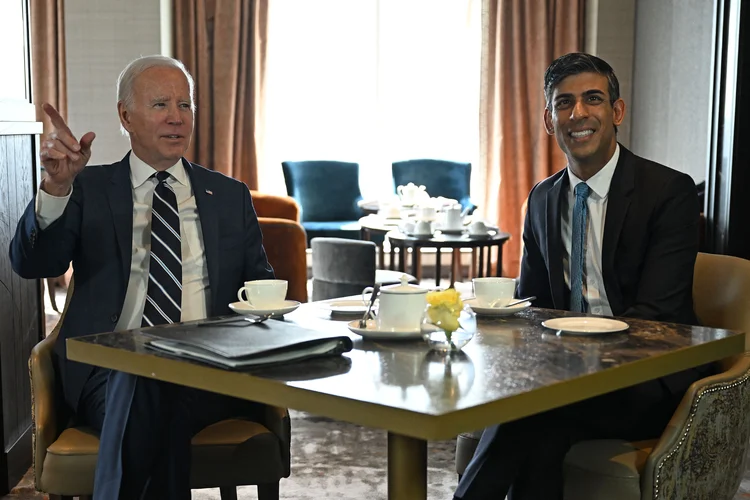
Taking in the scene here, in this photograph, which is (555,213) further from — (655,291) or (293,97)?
(293,97)

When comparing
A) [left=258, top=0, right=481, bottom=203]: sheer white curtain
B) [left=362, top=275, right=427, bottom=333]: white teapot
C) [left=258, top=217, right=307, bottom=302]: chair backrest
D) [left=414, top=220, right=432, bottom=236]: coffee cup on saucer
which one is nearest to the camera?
[left=362, top=275, right=427, bottom=333]: white teapot

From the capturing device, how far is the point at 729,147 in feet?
12.5

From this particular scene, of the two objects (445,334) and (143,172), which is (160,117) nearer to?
(143,172)

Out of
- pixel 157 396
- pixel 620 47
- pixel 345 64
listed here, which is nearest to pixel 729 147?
pixel 157 396

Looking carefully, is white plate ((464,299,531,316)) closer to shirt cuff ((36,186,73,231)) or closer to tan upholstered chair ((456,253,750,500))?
tan upholstered chair ((456,253,750,500))

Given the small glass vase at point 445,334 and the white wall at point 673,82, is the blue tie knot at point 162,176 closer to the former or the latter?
the small glass vase at point 445,334

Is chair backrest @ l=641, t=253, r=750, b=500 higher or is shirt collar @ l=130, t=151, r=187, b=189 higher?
shirt collar @ l=130, t=151, r=187, b=189

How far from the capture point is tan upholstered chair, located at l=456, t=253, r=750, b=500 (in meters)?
1.83

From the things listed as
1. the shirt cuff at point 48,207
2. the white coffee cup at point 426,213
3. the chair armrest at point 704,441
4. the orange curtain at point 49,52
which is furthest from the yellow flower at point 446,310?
the orange curtain at point 49,52

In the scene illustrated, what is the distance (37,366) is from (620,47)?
20.3ft

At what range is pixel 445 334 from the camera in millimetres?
1743

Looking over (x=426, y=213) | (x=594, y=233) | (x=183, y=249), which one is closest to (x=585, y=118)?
(x=594, y=233)

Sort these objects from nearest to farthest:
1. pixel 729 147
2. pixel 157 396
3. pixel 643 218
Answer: pixel 157 396, pixel 643 218, pixel 729 147

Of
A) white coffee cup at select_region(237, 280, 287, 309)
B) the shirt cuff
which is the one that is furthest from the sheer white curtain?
white coffee cup at select_region(237, 280, 287, 309)
